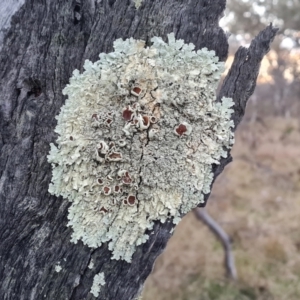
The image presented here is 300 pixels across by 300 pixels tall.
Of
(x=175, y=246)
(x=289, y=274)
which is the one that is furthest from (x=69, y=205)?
(x=175, y=246)

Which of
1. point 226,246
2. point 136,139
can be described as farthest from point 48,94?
point 226,246

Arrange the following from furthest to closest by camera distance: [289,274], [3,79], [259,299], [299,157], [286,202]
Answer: [299,157], [286,202], [289,274], [259,299], [3,79]

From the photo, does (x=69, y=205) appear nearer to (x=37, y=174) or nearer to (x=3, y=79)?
(x=37, y=174)

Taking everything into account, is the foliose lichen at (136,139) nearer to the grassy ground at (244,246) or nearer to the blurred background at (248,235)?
the blurred background at (248,235)

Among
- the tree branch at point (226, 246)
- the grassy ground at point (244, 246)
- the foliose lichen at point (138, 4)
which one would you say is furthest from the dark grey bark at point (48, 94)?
the tree branch at point (226, 246)

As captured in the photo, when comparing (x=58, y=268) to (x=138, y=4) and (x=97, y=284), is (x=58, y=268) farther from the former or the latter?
(x=138, y=4)
